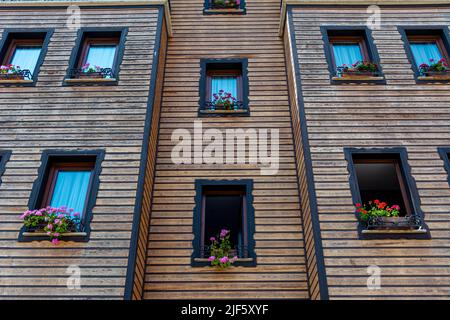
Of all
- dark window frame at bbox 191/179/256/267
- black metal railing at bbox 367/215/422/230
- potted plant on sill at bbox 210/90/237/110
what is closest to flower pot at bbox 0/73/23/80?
potted plant on sill at bbox 210/90/237/110

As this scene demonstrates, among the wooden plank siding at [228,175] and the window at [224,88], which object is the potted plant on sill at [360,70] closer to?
the wooden plank siding at [228,175]

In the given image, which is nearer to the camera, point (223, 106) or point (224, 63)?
point (223, 106)

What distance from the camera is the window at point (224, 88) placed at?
11.5 meters

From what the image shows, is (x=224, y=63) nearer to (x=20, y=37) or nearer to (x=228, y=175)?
(x=228, y=175)

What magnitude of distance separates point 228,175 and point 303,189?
1.80 metres

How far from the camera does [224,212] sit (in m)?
10.2

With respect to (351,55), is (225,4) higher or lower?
higher

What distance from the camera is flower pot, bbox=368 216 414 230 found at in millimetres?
8234

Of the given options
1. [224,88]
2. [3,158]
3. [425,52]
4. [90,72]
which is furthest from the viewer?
[224,88]

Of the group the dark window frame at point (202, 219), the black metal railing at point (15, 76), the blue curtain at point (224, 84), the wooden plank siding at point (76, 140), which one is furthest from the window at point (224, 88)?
the black metal railing at point (15, 76)

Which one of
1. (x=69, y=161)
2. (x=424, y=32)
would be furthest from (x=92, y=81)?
(x=424, y=32)

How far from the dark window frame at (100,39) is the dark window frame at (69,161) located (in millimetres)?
2141
